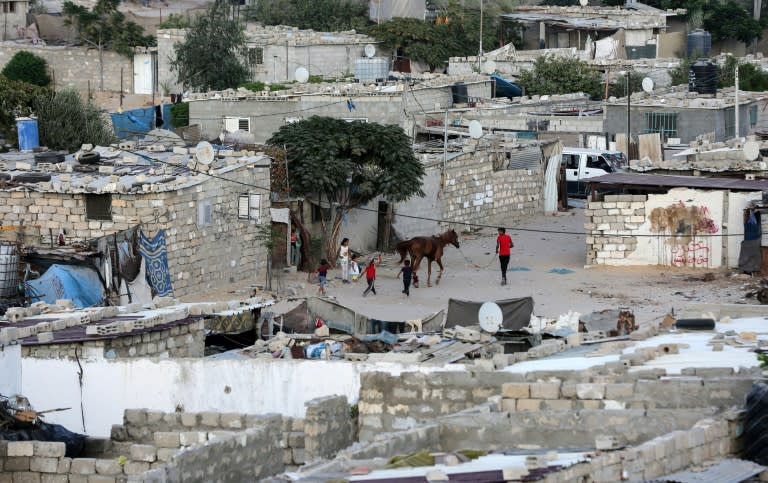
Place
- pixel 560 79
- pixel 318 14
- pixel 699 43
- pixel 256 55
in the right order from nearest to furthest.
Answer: pixel 560 79 < pixel 256 55 < pixel 699 43 < pixel 318 14

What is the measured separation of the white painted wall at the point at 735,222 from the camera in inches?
1340

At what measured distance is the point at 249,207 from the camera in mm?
34062

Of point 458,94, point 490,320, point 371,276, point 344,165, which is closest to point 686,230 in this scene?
point 371,276

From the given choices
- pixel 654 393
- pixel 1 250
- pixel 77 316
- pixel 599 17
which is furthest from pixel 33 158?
pixel 599 17

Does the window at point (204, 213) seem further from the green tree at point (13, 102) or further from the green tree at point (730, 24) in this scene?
the green tree at point (730, 24)

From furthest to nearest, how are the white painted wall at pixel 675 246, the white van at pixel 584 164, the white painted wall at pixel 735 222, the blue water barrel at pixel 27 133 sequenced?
the white van at pixel 584 164 → the blue water barrel at pixel 27 133 → the white painted wall at pixel 675 246 → the white painted wall at pixel 735 222

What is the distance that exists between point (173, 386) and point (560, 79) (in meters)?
36.3

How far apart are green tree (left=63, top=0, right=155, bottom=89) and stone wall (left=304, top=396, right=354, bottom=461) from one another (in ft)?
145

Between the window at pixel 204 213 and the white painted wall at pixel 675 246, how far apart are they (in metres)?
6.85

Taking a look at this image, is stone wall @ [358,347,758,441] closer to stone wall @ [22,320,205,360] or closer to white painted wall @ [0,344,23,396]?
white painted wall @ [0,344,23,396]

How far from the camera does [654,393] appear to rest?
1620 cm

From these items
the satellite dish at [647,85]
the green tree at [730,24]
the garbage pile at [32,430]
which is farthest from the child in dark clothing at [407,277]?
the green tree at [730,24]

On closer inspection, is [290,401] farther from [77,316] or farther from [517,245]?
[517,245]

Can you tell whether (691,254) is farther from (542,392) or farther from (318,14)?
(318,14)
